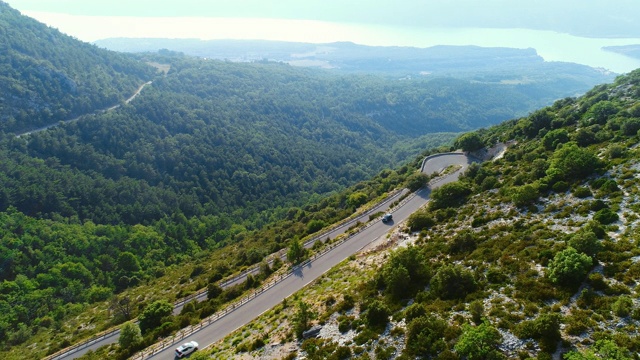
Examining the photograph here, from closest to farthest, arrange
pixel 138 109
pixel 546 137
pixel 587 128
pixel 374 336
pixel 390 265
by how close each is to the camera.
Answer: pixel 374 336
pixel 390 265
pixel 587 128
pixel 546 137
pixel 138 109

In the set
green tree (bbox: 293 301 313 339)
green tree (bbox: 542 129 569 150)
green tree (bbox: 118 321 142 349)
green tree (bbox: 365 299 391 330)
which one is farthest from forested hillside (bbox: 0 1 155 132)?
green tree (bbox: 542 129 569 150)

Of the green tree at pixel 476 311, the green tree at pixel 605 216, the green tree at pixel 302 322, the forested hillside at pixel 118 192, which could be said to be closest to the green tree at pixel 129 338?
the forested hillside at pixel 118 192

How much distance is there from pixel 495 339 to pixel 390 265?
1295 cm

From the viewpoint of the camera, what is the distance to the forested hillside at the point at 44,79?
464 ft

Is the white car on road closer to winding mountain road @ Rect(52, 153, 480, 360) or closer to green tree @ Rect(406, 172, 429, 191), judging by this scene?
winding mountain road @ Rect(52, 153, 480, 360)

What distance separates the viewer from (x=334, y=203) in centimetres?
8938

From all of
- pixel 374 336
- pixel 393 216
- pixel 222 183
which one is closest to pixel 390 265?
pixel 374 336

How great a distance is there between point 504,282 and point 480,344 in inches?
325

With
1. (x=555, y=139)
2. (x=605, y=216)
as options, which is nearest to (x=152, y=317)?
(x=605, y=216)

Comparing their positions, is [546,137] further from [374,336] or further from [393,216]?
[374,336]

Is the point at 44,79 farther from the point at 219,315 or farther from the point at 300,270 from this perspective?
the point at 300,270

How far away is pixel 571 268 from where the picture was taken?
24.7 metres

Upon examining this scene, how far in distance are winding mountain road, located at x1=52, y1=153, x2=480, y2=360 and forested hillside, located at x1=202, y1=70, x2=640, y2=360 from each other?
9.80 feet

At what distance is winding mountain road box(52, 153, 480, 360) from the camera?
38.1 m
